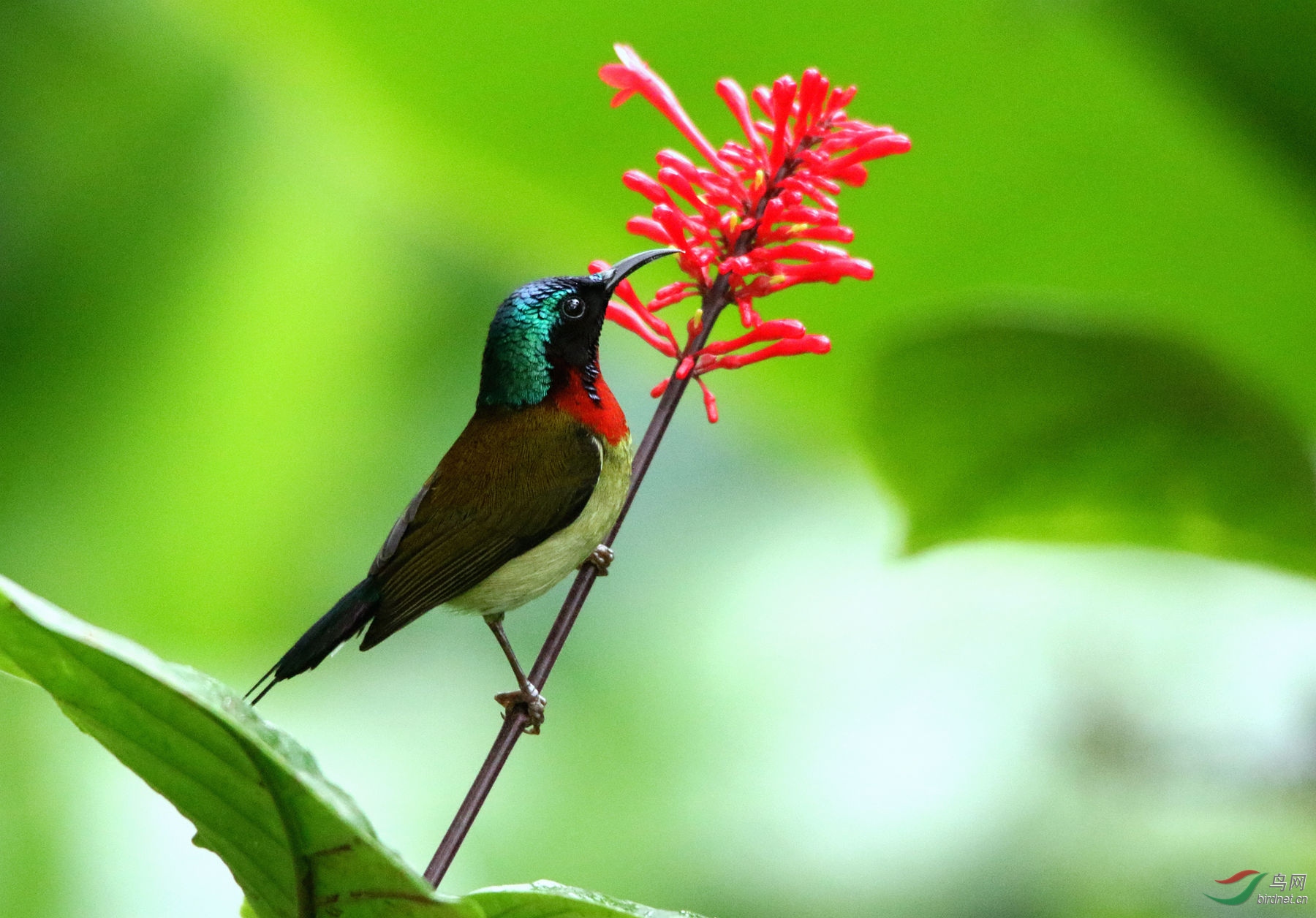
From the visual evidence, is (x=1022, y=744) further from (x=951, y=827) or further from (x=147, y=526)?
(x=147, y=526)

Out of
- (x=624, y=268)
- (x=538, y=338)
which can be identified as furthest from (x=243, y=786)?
(x=538, y=338)

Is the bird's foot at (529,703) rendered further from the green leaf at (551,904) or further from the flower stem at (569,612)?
the green leaf at (551,904)

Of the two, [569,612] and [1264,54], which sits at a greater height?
[1264,54]

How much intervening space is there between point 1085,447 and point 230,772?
82cm

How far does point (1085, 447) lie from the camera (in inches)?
43.6

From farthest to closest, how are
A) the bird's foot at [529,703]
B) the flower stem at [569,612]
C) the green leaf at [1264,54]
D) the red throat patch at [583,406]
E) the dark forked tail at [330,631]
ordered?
the red throat patch at [583,406] < the green leaf at [1264,54] < the dark forked tail at [330,631] < the bird's foot at [529,703] < the flower stem at [569,612]

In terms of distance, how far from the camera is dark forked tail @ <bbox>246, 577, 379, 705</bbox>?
3.10 ft

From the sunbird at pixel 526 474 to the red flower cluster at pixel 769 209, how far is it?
176 millimetres

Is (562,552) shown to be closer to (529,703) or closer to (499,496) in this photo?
(499,496)

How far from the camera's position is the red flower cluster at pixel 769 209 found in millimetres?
890

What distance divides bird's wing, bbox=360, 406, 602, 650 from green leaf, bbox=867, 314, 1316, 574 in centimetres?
29

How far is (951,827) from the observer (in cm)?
186

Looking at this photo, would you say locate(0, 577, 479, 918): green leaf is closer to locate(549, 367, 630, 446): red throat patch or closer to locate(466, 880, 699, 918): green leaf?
locate(466, 880, 699, 918): green leaf

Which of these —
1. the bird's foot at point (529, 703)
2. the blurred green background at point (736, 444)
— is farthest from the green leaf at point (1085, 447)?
the bird's foot at point (529, 703)
